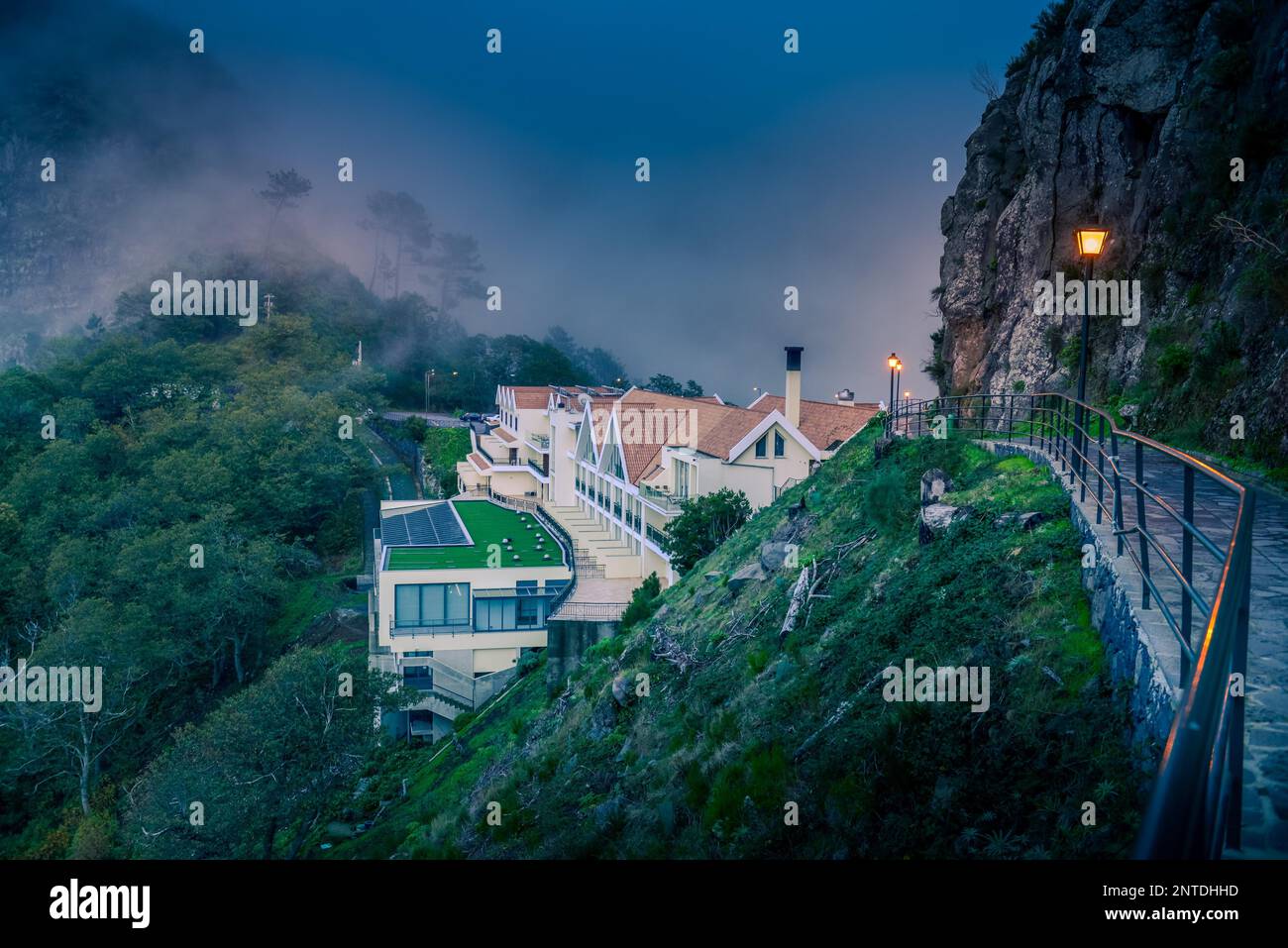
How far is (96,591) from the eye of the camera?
121ft

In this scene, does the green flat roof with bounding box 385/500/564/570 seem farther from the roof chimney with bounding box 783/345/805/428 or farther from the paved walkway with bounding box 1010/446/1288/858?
the paved walkway with bounding box 1010/446/1288/858

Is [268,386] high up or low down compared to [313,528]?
up

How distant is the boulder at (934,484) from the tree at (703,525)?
1161 centimetres

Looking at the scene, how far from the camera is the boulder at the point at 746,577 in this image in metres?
17.3

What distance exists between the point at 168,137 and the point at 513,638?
12479 cm

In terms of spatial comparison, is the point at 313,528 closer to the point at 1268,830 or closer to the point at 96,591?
the point at 96,591

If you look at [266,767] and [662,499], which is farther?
[662,499]

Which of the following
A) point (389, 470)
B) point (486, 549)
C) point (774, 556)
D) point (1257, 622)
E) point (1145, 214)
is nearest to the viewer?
point (1257, 622)

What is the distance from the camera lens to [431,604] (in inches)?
1204

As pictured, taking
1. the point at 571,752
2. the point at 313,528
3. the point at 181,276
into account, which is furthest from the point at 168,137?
the point at 571,752

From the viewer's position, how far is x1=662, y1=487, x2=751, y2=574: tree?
26.9 metres

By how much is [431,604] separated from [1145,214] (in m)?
22.8

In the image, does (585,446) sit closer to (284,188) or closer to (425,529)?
(425,529)

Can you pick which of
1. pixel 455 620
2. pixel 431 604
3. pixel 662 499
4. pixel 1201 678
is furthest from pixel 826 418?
pixel 1201 678
